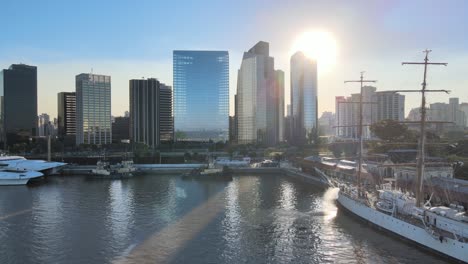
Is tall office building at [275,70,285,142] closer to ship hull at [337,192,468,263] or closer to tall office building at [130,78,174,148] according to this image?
tall office building at [130,78,174,148]

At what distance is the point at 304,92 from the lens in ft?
539

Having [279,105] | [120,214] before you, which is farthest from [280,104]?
[120,214]

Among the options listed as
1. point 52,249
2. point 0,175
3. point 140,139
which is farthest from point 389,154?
point 140,139

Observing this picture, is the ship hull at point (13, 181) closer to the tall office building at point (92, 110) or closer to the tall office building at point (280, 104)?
the tall office building at point (92, 110)

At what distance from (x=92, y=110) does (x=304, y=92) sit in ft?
288

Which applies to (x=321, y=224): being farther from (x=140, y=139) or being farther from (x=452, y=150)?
(x=140, y=139)

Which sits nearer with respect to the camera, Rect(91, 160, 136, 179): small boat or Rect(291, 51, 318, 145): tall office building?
Rect(91, 160, 136, 179): small boat

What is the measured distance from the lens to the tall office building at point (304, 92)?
16300 centimetres

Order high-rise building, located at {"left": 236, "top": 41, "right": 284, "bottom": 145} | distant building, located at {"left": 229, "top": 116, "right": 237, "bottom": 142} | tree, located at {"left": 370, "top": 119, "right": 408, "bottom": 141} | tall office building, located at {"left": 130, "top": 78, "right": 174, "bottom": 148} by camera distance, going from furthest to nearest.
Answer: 1. distant building, located at {"left": 229, "top": 116, "right": 237, "bottom": 142}
2. high-rise building, located at {"left": 236, "top": 41, "right": 284, "bottom": 145}
3. tall office building, located at {"left": 130, "top": 78, "right": 174, "bottom": 148}
4. tree, located at {"left": 370, "top": 119, "right": 408, "bottom": 141}

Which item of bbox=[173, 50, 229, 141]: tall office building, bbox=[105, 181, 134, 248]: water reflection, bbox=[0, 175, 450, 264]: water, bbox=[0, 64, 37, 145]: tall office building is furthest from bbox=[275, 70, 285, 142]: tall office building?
bbox=[105, 181, 134, 248]: water reflection

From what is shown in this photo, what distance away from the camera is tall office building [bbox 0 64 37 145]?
156875 mm

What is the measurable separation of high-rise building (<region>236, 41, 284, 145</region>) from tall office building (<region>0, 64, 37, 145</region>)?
86.5 m

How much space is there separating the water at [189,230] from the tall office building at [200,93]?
9809 cm

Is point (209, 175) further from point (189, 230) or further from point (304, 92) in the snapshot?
point (304, 92)
